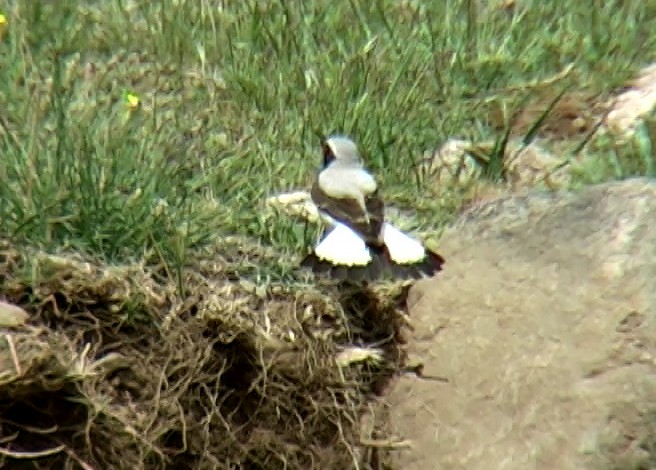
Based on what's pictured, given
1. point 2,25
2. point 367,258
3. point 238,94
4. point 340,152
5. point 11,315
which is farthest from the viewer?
point 2,25

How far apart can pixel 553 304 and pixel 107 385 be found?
118cm

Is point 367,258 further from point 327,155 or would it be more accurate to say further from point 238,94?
point 238,94

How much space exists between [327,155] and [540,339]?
806mm

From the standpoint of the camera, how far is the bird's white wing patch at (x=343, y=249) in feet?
10.6

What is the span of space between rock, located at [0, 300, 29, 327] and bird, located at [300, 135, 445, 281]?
2.38ft

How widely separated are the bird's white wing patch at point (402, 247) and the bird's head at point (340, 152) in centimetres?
27

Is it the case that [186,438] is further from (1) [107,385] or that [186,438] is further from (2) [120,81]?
(2) [120,81]

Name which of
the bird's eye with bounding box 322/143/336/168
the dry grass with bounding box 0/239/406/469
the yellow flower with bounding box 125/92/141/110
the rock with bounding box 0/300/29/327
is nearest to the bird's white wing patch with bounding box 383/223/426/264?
the dry grass with bounding box 0/239/406/469

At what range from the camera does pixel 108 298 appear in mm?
3209

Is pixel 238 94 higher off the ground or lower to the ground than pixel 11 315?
higher

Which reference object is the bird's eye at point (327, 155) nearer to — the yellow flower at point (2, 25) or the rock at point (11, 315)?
the rock at point (11, 315)

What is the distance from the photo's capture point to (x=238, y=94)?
4.29 metres

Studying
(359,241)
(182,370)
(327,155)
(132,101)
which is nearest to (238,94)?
(132,101)

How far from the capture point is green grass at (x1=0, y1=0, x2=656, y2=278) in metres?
3.40
